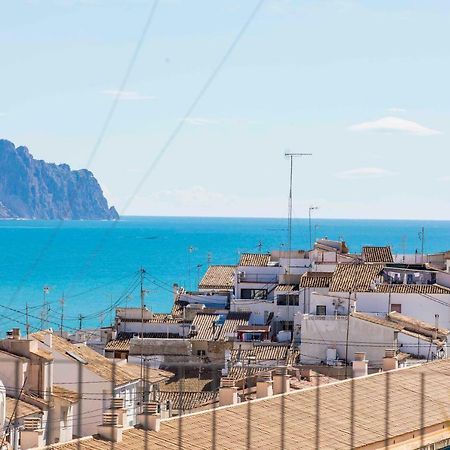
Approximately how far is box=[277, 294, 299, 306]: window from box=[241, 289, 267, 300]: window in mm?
1831

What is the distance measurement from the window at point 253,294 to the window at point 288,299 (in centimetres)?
183

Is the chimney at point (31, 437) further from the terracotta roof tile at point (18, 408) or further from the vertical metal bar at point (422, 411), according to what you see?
the vertical metal bar at point (422, 411)

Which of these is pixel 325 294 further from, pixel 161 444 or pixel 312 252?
pixel 161 444

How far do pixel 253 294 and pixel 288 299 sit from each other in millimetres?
2522

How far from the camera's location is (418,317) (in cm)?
3167

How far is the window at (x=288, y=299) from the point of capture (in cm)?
3416

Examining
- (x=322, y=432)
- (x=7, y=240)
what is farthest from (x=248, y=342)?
(x=7, y=240)

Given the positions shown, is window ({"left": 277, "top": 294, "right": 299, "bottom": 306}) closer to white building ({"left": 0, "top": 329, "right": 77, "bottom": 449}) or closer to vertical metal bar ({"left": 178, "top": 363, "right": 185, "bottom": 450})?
vertical metal bar ({"left": 178, "top": 363, "right": 185, "bottom": 450})

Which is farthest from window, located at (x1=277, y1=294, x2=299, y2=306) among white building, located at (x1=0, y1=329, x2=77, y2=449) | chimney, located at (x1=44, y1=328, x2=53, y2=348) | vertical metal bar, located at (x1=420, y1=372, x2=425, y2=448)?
vertical metal bar, located at (x1=420, y1=372, x2=425, y2=448)

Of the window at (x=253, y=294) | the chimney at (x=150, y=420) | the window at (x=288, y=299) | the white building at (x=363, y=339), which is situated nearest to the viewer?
the chimney at (x=150, y=420)

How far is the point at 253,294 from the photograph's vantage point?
36625mm

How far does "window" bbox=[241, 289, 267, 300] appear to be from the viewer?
1431 inches

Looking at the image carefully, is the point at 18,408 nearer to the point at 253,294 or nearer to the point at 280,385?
the point at 280,385

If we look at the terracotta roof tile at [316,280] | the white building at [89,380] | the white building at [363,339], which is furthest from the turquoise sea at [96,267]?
the white building at [89,380]
